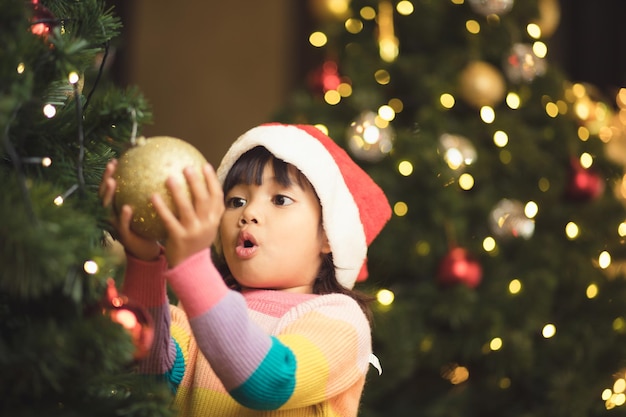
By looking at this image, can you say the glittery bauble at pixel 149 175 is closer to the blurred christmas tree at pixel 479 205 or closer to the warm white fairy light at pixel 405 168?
the blurred christmas tree at pixel 479 205

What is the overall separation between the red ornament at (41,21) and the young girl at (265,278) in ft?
0.47

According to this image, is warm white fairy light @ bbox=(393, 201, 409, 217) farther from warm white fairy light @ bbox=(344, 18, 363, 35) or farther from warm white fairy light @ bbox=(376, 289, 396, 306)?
warm white fairy light @ bbox=(344, 18, 363, 35)

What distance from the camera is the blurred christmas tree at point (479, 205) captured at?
2092 mm

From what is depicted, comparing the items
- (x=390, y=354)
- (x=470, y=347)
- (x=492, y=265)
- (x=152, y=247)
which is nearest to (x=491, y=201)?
(x=492, y=265)

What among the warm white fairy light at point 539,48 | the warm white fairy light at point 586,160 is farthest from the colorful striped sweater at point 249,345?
the warm white fairy light at point 539,48

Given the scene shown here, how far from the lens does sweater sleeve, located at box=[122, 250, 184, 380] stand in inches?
32.8

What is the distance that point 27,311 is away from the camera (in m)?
0.72

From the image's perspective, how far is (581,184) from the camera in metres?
2.29

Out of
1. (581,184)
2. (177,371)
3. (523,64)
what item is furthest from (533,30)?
(177,371)

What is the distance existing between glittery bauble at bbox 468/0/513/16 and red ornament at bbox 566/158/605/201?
50 centimetres

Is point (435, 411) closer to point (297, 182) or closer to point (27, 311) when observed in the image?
point (297, 182)

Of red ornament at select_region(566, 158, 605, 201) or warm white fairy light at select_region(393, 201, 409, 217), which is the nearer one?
warm white fairy light at select_region(393, 201, 409, 217)

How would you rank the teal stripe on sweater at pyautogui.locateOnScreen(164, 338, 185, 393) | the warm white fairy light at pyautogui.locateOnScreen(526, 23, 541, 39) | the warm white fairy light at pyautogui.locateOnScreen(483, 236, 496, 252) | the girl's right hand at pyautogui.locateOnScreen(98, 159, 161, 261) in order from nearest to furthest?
the girl's right hand at pyautogui.locateOnScreen(98, 159, 161, 261) < the teal stripe on sweater at pyautogui.locateOnScreen(164, 338, 185, 393) < the warm white fairy light at pyautogui.locateOnScreen(483, 236, 496, 252) < the warm white fairy light at pyautogui.locateOnScreen(526, 23, 541, 39)

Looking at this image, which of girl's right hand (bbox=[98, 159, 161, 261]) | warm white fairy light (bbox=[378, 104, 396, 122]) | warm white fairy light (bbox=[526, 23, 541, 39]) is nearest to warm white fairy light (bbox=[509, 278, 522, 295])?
warm white fairy light (bbox=[378, 104, 396, 122])
